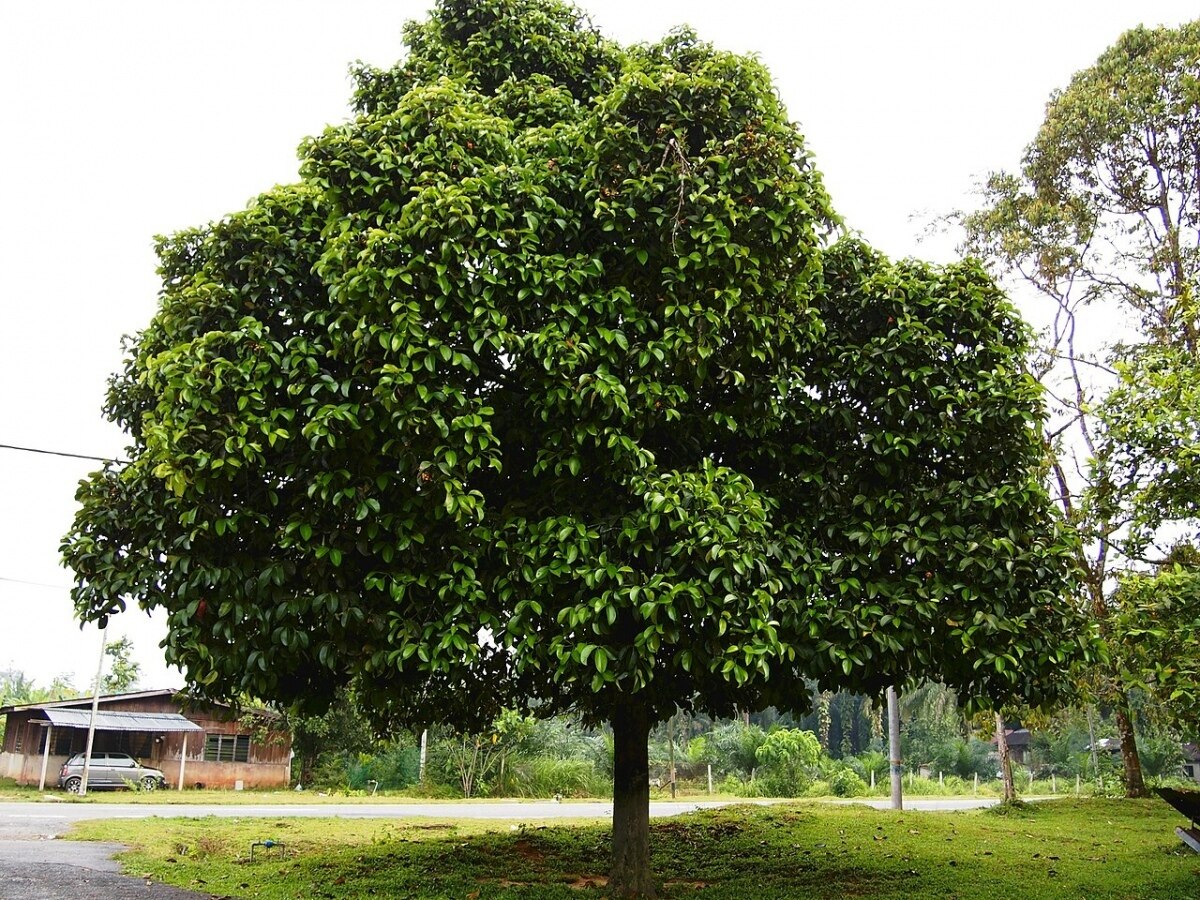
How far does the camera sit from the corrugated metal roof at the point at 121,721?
95.3 ft

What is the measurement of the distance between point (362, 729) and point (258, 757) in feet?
16.9

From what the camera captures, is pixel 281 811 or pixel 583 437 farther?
pixel 281 811

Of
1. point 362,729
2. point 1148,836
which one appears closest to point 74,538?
point 1148,836

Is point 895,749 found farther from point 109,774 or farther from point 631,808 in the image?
point 109,774

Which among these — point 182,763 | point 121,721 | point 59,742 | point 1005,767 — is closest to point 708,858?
point 1005,767

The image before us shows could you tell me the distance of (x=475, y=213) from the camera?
7.65 m

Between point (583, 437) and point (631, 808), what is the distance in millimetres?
4236

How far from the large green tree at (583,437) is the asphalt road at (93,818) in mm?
2759

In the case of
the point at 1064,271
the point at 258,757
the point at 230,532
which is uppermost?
the point at 1064,271

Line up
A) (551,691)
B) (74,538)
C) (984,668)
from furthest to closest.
Result: (551,691) < (74,538) < (984,668)

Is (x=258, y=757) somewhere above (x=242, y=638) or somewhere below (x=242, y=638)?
below

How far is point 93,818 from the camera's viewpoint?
666 inches

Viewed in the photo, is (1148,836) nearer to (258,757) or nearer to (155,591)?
(155,591)

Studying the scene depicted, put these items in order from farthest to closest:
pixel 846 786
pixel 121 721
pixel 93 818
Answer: pixel 846 786, pixel 121 721, pixel 93 818
